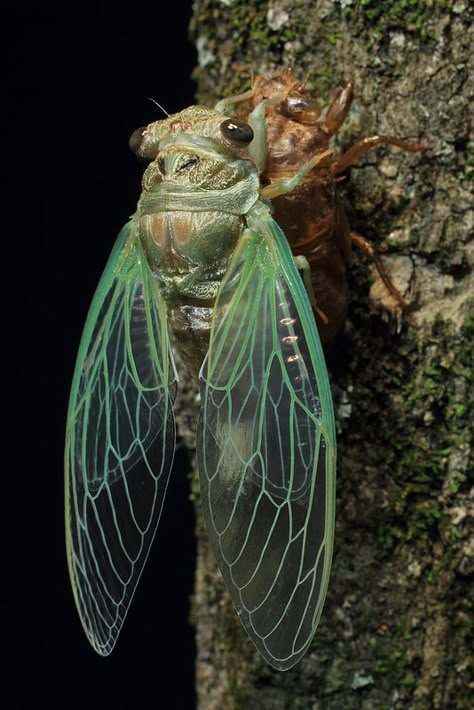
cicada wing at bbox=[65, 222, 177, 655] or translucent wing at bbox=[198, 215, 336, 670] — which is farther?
cicada wing at bbox=[65, 222, 177, 655]

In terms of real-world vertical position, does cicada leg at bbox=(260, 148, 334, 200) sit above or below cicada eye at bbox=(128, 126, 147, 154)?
below

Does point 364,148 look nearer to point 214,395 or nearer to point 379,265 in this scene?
point 379,265

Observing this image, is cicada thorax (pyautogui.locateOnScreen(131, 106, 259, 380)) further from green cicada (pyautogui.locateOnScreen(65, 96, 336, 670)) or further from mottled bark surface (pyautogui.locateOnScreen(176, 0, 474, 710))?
mottled bark surface (pyautogui.locateOnScreen(176, 0, 474, 710))

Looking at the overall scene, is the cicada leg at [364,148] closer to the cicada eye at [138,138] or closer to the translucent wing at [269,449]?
the translucent wing at [269,449]

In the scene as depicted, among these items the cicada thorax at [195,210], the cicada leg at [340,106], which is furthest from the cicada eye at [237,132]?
the cicada leg at [340,106]

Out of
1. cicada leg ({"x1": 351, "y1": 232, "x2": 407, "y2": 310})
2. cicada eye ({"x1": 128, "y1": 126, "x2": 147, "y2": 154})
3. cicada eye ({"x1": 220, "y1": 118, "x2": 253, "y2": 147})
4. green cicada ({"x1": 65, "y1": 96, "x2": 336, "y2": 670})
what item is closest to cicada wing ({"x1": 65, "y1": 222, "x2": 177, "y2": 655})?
green cicada ({"x1": 65, "y1": 96, "x2": 336, "y2": 670})

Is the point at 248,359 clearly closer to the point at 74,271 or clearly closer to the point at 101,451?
the point at 101,451

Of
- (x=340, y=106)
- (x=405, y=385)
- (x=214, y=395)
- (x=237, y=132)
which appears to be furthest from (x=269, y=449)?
(x=340, y=106)
